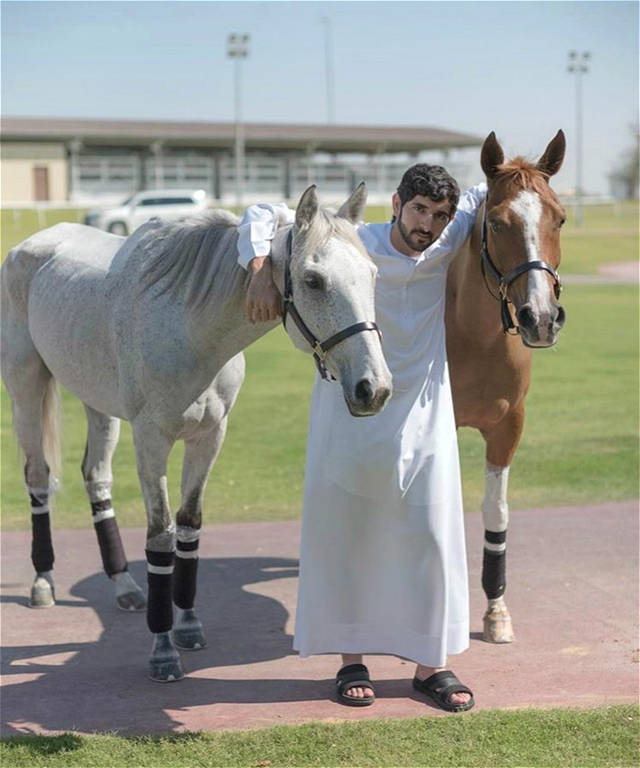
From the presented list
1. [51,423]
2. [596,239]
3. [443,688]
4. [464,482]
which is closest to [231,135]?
[596,239]

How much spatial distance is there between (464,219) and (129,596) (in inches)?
113

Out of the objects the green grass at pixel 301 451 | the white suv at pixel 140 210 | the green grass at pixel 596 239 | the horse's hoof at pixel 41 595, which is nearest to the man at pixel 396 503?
the horse's hoof at pixel 41 595

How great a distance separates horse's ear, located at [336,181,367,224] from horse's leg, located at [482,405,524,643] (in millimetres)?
1647

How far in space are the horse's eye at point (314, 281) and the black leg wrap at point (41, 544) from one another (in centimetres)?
299

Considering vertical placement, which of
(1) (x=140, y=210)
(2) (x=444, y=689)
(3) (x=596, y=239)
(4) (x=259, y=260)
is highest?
(1) (x=140, y=210)

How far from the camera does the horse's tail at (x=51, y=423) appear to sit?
6051 millimetres

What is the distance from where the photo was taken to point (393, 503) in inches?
170

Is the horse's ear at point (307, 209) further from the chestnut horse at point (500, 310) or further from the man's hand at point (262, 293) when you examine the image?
the chestnut horse at point (500, 310)

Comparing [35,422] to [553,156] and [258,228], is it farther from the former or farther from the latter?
[553,156]

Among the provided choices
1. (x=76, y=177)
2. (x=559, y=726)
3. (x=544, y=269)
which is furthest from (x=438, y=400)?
(x=76, y=177)

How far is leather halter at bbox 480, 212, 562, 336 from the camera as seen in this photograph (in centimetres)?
425

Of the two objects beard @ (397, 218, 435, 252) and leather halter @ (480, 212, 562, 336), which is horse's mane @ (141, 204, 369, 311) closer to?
beard @ (397, 218, 435, 252)

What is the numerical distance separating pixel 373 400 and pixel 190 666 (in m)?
2.12

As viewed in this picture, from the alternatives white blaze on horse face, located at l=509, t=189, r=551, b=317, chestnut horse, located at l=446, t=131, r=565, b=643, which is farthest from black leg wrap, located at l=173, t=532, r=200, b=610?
white blaze on horse face, located at l=509, t=189, r=551, b=317
